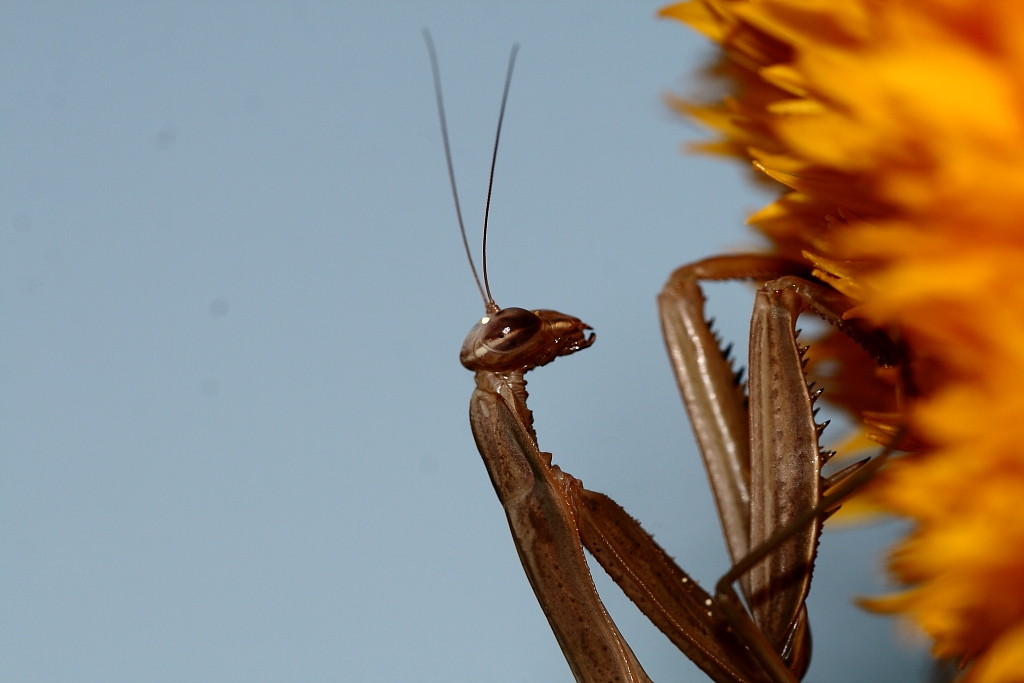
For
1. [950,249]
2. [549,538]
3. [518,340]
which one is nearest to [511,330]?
[518,340]

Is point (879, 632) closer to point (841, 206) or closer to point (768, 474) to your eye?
point (768, 474)

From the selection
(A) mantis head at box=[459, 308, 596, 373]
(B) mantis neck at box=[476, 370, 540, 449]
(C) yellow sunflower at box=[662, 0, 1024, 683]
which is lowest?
(C) yellow sunflower at box=[662, 0, 1024, 683]

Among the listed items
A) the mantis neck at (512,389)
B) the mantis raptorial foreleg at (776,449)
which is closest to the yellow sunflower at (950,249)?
the mantis raptorial foreleg at (776,449)

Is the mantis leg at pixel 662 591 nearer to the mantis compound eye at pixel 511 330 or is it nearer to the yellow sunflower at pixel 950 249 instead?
the mantis compound eye at pixel 511 330

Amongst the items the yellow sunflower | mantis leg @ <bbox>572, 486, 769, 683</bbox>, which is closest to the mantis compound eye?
A: mantis leg @ <bbox>572, 486, 769, 683</bbox>

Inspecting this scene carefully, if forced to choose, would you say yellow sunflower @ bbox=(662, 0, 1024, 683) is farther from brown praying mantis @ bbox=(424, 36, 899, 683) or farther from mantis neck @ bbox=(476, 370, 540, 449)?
mantis neck @ bbox=(476, 370, 540, 449)

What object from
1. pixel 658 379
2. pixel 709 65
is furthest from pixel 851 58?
pixel 658 379
